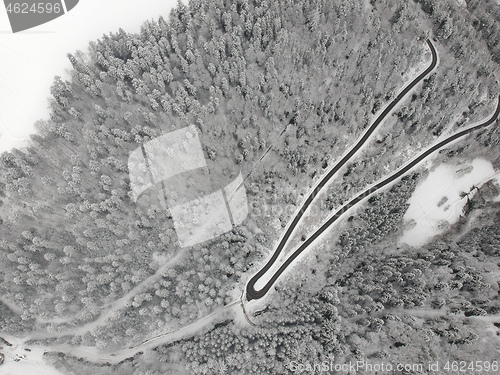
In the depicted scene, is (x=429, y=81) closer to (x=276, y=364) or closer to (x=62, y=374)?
(x=276, y=364)

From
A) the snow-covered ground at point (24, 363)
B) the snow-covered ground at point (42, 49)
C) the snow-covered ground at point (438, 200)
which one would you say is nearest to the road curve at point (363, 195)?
the snow-covered ground at point (438, 200)

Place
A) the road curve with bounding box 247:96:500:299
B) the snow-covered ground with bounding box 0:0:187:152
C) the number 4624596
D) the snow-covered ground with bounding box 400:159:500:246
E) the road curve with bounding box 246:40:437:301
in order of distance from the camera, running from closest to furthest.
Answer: the road curve with bounding box 246:40:437:301 → the road curve with bounding box 247:96:500:299 → the snow-covered ground with bounding box 0:0:187:152 → the number 4624596 → the snow-covered ground with bounding box 400:159:500:246

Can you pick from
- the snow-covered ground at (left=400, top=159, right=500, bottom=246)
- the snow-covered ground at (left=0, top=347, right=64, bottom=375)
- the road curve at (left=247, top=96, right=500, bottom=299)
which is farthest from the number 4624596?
the snow-covered ground at (left=400, top=159, right=500, bottom=246)

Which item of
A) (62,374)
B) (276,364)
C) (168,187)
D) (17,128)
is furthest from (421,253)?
Result: (17,128)

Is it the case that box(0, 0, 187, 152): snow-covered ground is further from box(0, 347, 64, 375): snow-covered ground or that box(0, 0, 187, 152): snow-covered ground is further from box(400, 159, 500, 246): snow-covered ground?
box(400, 159, 500, 246): snow-covered ground

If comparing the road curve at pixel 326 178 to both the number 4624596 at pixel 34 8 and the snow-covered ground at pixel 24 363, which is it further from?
the number 4624596 at pixel 34 8

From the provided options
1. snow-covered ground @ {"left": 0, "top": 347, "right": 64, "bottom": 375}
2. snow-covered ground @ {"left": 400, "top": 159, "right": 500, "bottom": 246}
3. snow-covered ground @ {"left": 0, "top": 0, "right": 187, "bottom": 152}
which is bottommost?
snow-covered ground @ {"left": 0, "top": 347, "right": 64, "bottom": 375}
